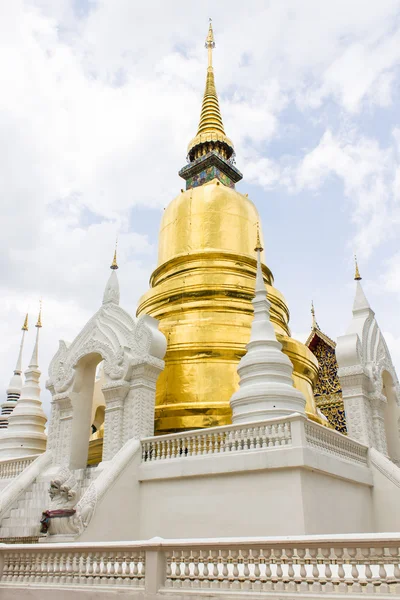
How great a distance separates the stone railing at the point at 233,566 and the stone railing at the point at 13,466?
519 centimetres

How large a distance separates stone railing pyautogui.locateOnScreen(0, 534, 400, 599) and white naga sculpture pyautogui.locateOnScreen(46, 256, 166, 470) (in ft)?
12.1

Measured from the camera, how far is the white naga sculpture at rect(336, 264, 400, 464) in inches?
387

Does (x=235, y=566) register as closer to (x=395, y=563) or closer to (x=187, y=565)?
(x=187, y=565)

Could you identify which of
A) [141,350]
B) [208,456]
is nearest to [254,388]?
[208,456]

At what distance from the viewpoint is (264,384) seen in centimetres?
878

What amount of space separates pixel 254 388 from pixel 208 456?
58.2 inches

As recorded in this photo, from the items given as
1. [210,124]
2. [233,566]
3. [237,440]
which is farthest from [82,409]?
[210,124]

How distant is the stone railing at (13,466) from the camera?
10578 millimetres

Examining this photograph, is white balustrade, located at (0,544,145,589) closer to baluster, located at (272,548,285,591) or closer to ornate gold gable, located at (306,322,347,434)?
baluster, located at (272,548,285,591)

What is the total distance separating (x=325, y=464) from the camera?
290 inches

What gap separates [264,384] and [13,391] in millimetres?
10160

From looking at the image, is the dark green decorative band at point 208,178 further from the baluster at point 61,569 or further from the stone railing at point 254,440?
the baluster at point 61,569

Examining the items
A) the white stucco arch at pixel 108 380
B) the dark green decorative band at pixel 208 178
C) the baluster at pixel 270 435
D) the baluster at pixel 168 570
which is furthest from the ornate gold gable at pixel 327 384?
the baluster at pixel 168 570

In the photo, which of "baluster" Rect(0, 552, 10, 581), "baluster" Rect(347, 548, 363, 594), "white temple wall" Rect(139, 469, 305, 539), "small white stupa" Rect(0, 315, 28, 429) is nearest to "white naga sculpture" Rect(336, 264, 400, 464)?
"white temple wall" Rect(139, 469, 305, 539)
